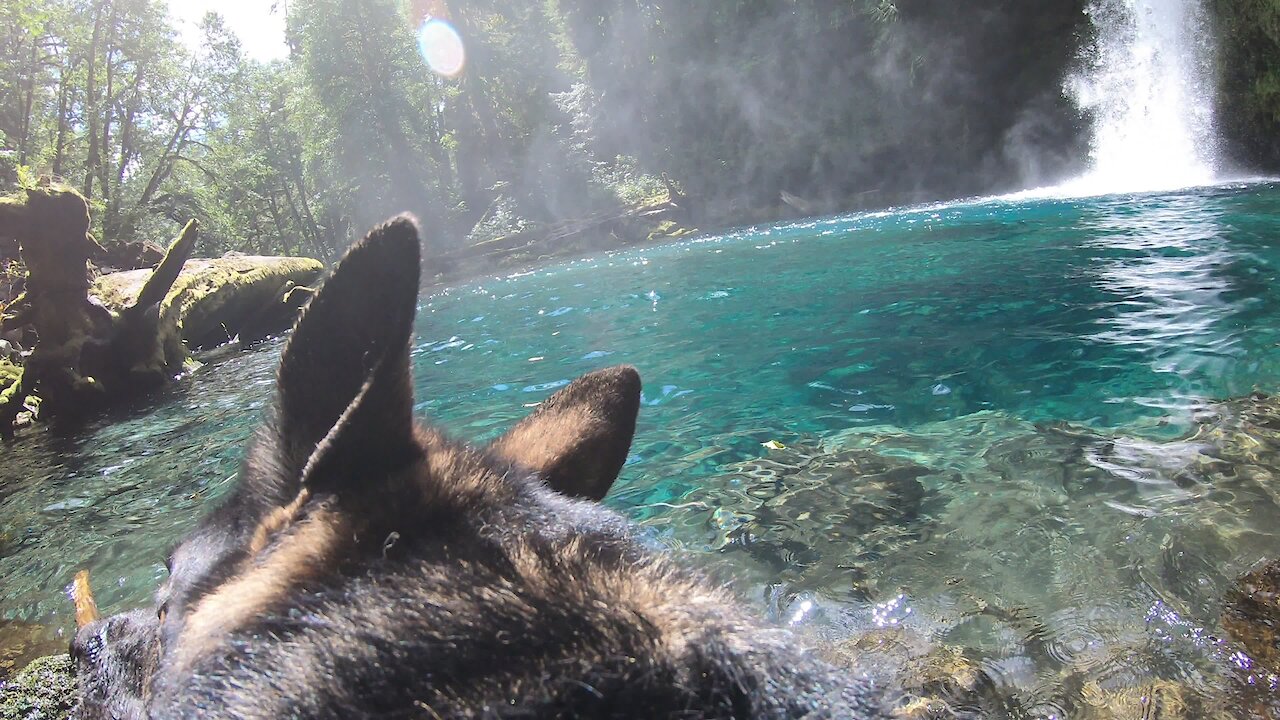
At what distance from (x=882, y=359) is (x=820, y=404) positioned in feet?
4.58

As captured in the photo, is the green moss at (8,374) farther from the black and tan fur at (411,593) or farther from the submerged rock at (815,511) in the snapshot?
the black and tan fur at (411,593)

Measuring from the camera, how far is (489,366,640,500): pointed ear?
1.69 meters

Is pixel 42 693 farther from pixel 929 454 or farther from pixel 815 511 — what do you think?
pixel 929 454

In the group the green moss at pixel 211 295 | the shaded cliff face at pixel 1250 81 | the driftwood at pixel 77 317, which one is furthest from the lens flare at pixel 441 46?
the shaded cliff face at pixel 1250 81

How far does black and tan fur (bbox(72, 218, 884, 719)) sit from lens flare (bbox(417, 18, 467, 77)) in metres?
53.9

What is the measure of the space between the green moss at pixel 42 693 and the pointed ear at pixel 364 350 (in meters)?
1.75

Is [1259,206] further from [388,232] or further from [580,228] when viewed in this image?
[580,228]

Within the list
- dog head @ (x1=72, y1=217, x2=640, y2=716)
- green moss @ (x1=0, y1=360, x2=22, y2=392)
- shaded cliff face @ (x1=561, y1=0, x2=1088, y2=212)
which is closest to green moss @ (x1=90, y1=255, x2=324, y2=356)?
green moss @ (x1=0, y1=360, x2=22, y2=392)

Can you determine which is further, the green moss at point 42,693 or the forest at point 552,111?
the forest at point 552,111

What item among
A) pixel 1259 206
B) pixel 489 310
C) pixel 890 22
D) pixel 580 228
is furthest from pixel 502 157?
pixel 1259 206

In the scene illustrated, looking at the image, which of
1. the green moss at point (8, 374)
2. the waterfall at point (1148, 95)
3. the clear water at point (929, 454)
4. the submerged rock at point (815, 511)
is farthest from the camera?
the waterfall at point (1148, 95)

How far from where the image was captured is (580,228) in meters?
37.3

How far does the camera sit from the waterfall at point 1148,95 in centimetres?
1975

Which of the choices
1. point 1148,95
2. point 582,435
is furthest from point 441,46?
point 582,435
